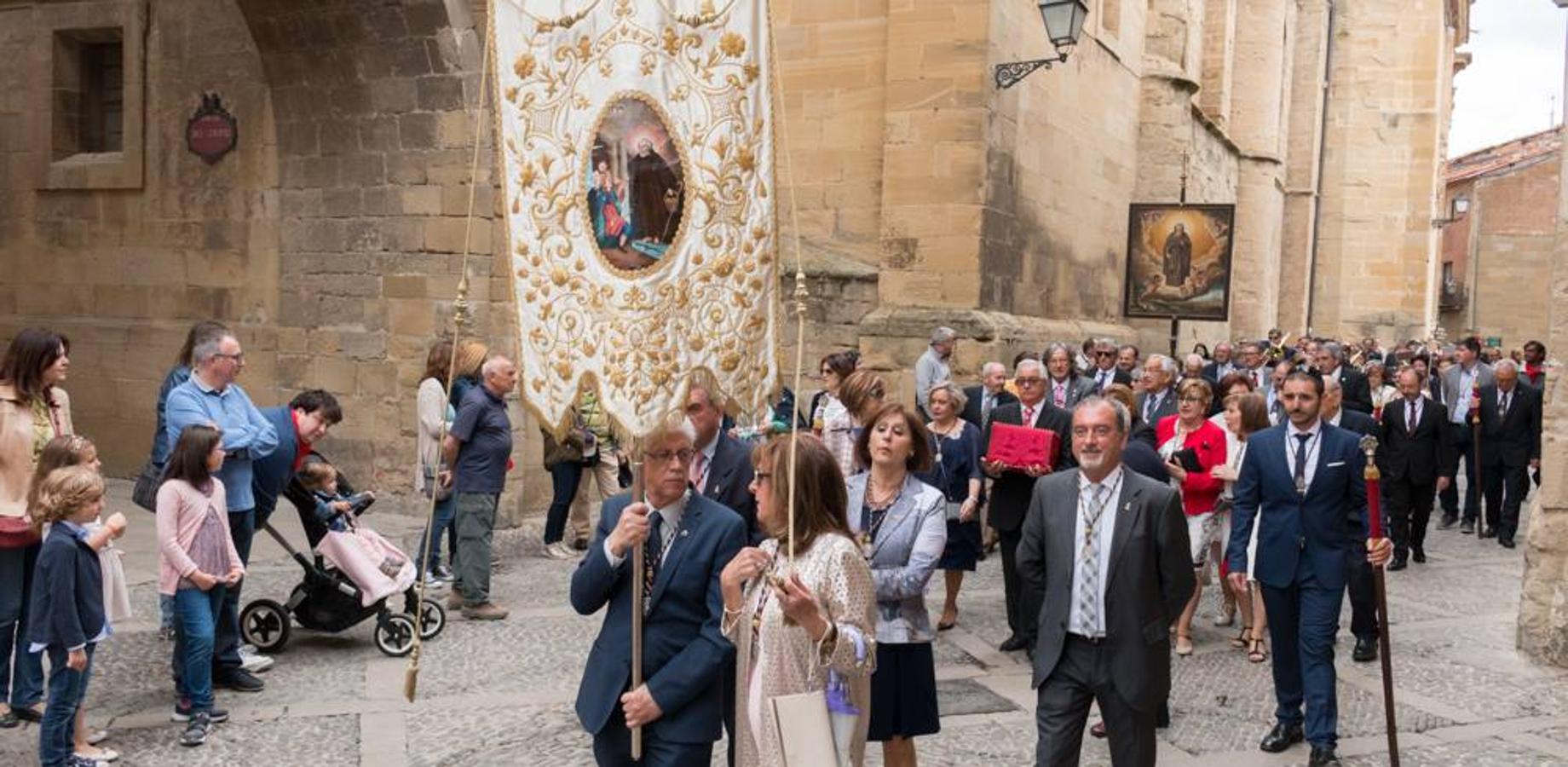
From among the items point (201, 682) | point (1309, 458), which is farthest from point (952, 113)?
point (201, 682)

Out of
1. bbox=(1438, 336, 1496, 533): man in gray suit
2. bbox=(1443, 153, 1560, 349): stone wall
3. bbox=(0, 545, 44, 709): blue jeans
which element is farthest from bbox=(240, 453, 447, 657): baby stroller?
bbox=(1443, 153, 1560, 349): stone wall

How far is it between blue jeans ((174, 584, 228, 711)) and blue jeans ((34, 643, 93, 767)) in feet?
2.16

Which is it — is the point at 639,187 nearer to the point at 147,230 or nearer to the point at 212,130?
the point at 212,130

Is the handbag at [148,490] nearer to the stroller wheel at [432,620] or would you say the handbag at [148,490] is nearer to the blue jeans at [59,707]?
the blue jeans at [59,707]

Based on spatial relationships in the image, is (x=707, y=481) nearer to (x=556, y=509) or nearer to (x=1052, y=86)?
(x=556, y=509)

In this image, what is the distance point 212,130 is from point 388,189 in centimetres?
231

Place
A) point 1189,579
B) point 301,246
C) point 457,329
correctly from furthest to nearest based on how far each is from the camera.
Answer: point 301,246
point 1189,579
point 457,329

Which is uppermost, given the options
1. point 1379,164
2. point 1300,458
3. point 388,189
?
point 1379,164

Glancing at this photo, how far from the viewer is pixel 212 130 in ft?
40.9

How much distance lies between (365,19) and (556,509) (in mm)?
4642

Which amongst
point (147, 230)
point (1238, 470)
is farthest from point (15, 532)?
point (147, 230)

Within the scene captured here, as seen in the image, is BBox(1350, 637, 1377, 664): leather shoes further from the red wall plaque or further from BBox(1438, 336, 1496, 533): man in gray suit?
the red wall plaque

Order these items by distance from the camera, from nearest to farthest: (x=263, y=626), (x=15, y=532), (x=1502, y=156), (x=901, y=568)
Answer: (x=901, y=568) → (x=15, y=532) → (x=263, y=626) → (x=1502, y=156)

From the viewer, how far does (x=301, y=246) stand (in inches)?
476
